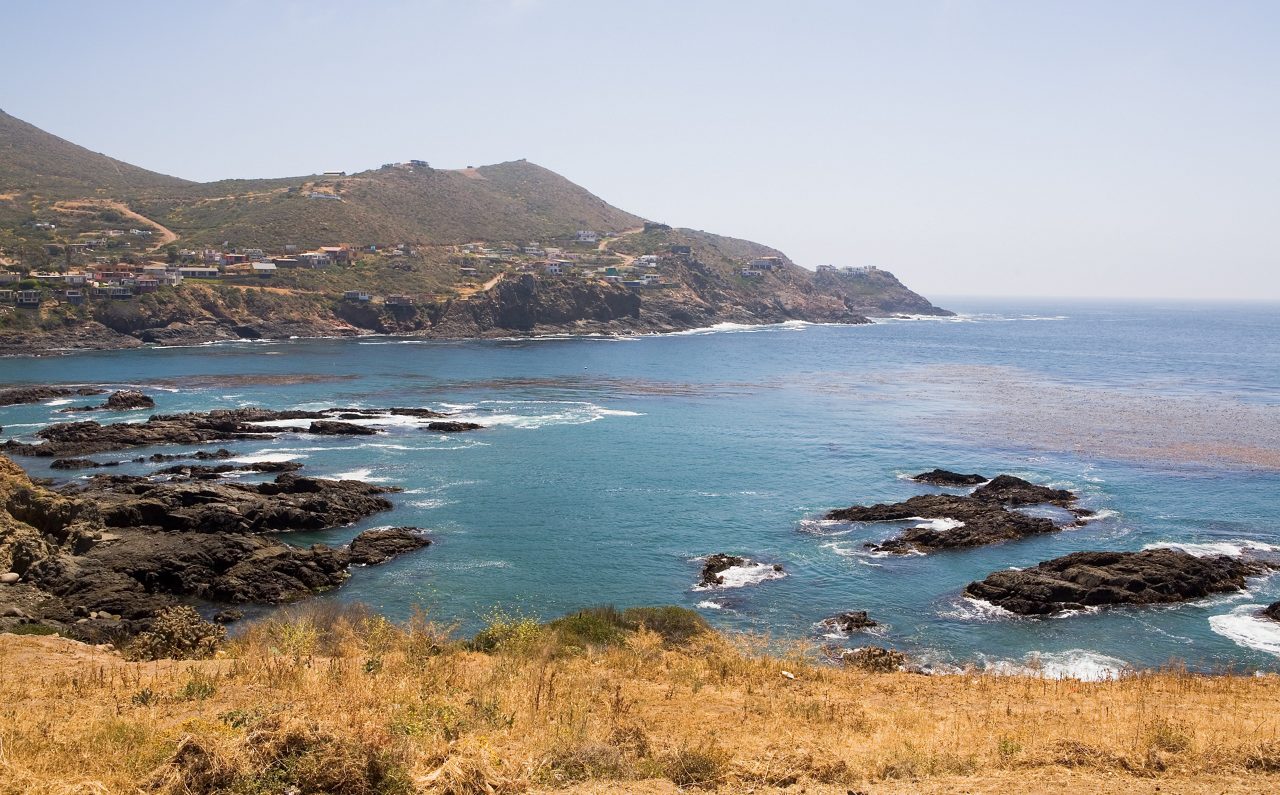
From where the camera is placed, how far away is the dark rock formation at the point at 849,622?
27.7 m

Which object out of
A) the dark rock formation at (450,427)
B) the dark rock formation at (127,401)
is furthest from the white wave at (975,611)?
the dark rock formation at (127,401)

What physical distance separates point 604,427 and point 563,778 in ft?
171

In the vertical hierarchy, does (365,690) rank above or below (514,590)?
above

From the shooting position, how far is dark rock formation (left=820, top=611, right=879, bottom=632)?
27734 millimetres

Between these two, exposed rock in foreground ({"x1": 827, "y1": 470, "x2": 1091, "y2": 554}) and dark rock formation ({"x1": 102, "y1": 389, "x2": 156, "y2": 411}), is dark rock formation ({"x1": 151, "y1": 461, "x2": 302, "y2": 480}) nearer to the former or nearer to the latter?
dark rock formation ({"x1": 102, "y1": 389, "x2": 156, "y2": 411})

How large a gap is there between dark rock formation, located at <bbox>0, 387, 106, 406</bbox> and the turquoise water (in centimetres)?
503

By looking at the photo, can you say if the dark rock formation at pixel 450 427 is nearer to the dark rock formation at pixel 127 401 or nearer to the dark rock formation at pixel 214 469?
the dark rock formation at pixel 214 469

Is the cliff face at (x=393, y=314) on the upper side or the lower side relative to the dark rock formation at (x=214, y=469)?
upper

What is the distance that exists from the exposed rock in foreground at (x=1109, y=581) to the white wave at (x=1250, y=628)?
1613 millimetres

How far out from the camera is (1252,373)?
335 feet

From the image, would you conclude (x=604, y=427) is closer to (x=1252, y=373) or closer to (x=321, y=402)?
(x=321, y=402)

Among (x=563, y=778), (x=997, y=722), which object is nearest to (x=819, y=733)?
(x=997, y=722)

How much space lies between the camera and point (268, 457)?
171ft

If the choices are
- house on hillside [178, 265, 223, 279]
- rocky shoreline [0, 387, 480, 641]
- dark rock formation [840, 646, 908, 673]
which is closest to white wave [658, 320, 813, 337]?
house on hillside [178, 265, 223, 279]
